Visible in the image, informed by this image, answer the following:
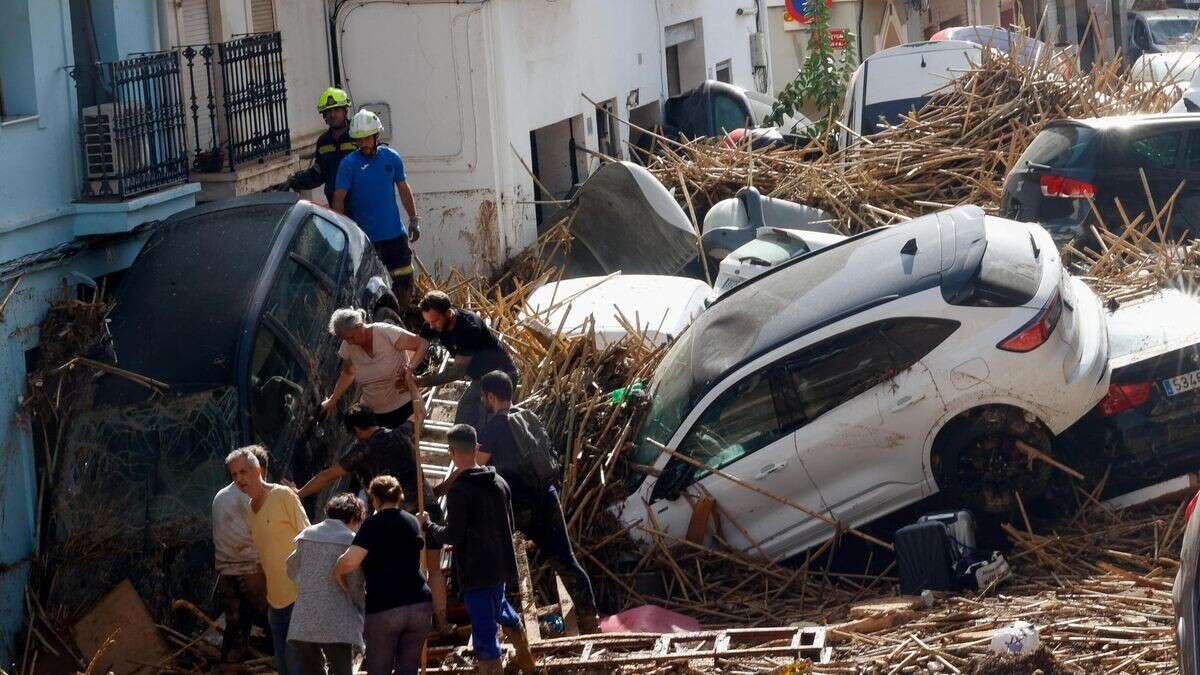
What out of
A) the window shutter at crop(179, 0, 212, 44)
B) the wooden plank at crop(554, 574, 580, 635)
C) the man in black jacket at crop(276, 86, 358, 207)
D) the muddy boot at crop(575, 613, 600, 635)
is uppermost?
the window shutter at crop(179, 0, 212, 44)

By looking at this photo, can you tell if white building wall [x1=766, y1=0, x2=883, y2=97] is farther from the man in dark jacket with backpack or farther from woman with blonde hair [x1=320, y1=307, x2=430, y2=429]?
the man in dark jacket with backpack

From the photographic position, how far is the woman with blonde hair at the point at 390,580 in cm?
720

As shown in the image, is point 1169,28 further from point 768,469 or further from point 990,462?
point 768,469

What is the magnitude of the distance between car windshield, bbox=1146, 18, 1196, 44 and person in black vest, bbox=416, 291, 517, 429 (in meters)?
31.1

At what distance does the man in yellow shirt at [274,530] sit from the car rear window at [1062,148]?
28.6 feet

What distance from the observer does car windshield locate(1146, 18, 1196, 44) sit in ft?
123

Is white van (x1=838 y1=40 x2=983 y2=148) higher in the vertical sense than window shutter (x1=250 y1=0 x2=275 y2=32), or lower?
lower

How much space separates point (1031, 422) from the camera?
930cm

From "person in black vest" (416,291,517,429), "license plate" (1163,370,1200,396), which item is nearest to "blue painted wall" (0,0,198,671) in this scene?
"person in black vest" (416,291,517,429)

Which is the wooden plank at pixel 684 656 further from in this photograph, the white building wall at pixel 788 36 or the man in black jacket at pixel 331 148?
the white building wall at pixel 788 36

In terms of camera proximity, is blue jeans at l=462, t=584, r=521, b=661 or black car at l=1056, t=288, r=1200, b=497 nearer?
blue jeans at l=462, t=584, r=521, b=661

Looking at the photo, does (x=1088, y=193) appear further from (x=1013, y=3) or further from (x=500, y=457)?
(x=1013, y=3)

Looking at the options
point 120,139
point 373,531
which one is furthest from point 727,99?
point 373,531

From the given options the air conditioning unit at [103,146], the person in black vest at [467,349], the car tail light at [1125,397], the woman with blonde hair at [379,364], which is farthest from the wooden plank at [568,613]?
the air conditioning unit at [103,146]
